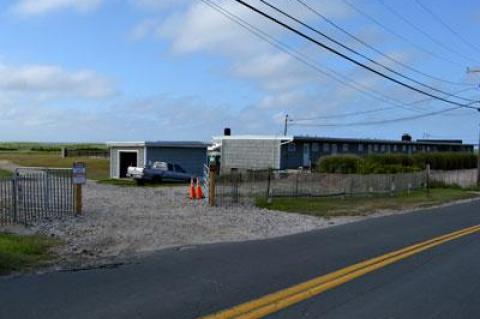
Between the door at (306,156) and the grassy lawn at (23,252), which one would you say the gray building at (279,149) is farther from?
the grassy lawn at (23,252)

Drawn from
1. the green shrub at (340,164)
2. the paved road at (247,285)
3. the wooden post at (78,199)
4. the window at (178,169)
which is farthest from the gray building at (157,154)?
the paved road at (247,285)

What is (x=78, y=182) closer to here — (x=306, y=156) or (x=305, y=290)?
(x=305, y=290)

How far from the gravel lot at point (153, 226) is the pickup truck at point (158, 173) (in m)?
13.7

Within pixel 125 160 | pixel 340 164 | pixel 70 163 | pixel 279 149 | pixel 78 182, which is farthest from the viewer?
pixel 70 163

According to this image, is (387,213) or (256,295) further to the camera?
(387,213)

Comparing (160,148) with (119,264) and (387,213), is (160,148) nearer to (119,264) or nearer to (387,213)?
(387,213)

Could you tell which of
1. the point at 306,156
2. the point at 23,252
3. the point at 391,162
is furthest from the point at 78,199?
the point at 391,162

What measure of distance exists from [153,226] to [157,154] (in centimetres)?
2621

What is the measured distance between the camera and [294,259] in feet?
34.7

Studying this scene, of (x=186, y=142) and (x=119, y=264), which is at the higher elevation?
(x=186, y=142)

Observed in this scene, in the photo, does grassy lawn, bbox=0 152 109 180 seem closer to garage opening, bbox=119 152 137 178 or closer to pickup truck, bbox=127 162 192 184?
garage opening, bbox=119 152 137 178

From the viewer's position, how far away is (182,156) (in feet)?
140

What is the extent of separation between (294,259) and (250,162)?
44672 millimetres

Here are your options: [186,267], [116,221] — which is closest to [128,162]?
[116,221]
